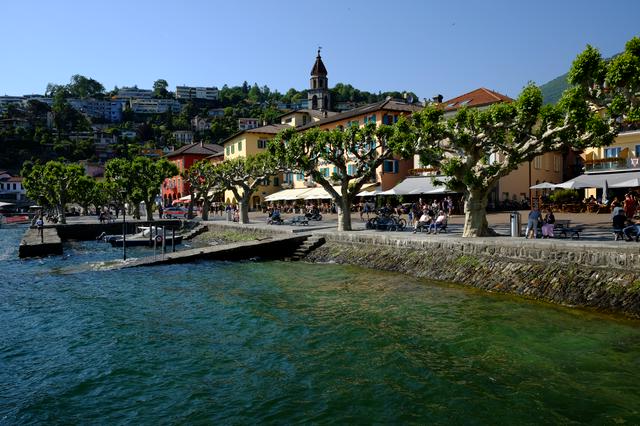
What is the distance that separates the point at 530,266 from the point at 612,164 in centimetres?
2689

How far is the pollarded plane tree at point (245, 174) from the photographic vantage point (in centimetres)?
4487

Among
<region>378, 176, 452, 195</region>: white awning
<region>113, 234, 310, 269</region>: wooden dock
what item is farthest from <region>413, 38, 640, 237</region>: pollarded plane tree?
<region>378, 176, 452, 195</region>: white awning

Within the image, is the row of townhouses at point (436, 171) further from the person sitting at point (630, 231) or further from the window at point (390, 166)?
the person sitting at point (630, 231)

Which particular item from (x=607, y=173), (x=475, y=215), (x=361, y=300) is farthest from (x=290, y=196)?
(x=361, y=300)

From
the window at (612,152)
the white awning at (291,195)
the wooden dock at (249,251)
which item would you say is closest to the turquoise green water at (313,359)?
the wooden dock at (249,251)

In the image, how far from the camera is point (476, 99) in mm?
50938

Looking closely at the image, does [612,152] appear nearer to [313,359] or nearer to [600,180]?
[600,180]

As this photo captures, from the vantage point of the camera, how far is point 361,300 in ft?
57.3

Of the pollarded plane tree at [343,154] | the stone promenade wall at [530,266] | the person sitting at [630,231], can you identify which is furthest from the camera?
the pollarded plane tree at [343,154]

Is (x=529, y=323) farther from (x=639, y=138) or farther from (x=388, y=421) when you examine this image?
(x=639, y=138)

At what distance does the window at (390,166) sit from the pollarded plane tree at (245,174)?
13.1 meters

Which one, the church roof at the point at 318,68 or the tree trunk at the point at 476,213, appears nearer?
the tree trunk at the point at 476,213

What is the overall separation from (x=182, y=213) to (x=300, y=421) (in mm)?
59388

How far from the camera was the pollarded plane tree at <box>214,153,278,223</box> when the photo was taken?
44869 millimetres
